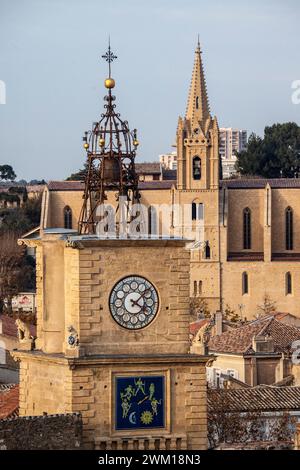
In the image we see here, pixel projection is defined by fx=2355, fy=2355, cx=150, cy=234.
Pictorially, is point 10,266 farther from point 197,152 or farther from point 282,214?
point 282,214

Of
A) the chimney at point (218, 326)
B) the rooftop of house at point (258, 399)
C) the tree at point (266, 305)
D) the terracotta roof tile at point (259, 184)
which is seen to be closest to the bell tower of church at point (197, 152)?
the terracotta roof tile at point (259, 184)

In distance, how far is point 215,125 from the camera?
359 ft

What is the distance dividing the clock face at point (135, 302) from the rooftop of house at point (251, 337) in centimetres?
2844

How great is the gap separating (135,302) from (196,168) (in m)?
81.6

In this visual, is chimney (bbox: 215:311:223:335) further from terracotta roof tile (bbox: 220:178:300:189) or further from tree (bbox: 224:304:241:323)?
terracotta roof tile (bbox: 220:178:300:189)

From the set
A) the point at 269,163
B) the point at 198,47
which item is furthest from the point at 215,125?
the point at 269,163

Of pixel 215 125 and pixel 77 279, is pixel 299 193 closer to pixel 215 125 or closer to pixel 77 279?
pixel 215 125

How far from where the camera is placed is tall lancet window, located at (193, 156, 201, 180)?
110 metres

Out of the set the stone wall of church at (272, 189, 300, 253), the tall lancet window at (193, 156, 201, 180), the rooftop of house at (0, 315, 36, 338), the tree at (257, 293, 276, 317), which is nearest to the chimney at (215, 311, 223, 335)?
the rooftop of house at (0, 315, 36, 338)

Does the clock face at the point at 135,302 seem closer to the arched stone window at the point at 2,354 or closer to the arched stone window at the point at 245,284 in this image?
the arched stone window at the point at 2,354

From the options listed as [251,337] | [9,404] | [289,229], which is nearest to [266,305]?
[289,229]

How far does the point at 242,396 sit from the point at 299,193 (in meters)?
68.7

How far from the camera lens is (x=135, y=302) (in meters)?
28.7

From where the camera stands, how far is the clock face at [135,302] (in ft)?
93.7
